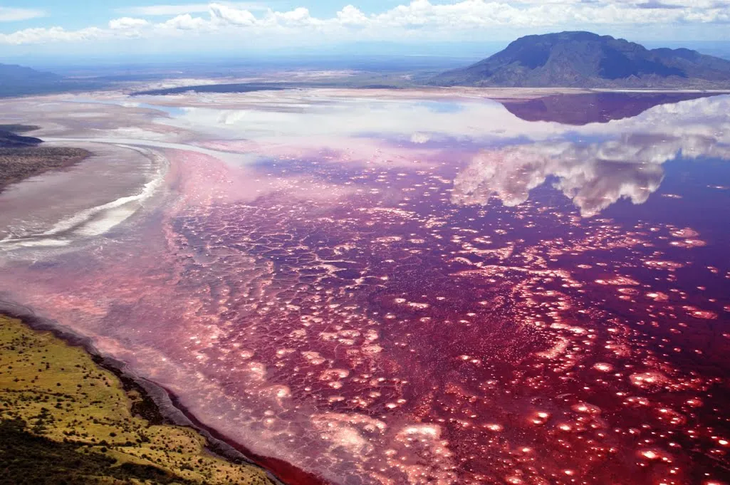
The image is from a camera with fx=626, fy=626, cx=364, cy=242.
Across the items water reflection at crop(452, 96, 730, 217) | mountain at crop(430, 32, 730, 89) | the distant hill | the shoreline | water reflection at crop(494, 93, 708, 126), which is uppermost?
mountain at crop(430, 32, 730, 89)

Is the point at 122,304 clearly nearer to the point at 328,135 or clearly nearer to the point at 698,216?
the point at 698,216

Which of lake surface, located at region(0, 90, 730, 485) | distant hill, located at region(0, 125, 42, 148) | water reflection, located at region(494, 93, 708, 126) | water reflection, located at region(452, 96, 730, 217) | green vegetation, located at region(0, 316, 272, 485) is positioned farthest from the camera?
water reflection, located at region(494, 93, 708, 126)

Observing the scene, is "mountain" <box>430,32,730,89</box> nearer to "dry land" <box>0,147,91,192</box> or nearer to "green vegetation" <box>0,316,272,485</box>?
"dry land" <box>0,147,91,192</box>

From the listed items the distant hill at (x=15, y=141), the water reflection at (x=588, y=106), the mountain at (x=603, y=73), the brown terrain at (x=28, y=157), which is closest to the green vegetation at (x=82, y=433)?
the brown terrain at (x=28, y=157)

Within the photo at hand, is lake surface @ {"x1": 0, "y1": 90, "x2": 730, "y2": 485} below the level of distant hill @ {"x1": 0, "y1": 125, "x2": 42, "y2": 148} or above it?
below

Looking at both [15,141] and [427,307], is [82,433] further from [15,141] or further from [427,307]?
[15,141]

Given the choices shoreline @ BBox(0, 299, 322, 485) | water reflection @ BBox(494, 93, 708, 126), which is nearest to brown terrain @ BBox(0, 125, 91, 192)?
shoreline @ BBox(0, 299, 322, 485)

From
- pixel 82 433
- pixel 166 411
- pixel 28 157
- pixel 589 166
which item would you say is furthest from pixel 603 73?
pixel 82 433
